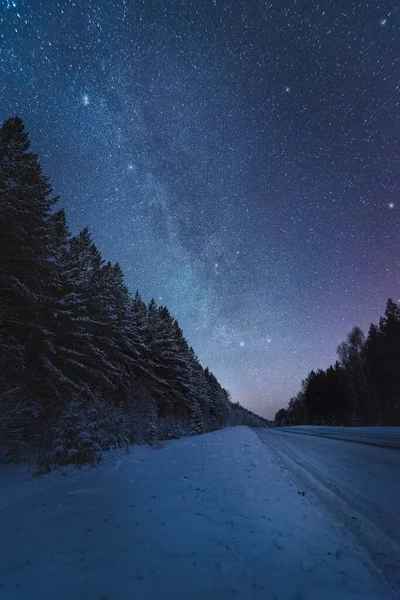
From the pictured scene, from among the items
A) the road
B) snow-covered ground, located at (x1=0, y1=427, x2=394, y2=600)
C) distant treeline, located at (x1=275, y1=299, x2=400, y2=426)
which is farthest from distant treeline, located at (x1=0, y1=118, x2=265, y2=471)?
distant treeline, located at (x1=275, y1=299, x2=400, y2=426)

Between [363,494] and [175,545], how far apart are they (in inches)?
137

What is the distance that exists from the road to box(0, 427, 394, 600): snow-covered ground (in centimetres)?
15

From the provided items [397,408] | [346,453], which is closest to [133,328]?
[346,453]

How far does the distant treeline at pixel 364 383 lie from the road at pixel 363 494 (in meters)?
25.5

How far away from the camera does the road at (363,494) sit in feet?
9.93

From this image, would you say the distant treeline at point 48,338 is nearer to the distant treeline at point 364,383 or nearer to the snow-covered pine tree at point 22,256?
the snow-covered pine tree at point 22,256

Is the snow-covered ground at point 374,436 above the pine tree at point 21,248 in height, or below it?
below

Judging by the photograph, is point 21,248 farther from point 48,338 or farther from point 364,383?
point 364,383

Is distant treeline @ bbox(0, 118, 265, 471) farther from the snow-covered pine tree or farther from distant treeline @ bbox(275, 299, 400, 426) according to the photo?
distant treeline @ bbox(275, 299, 400, 426)

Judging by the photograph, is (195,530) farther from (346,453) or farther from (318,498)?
(346,453)

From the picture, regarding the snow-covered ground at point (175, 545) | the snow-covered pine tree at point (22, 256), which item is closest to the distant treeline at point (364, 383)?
the snow-covered ground at point (175, 545)

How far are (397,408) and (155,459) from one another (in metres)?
29.6

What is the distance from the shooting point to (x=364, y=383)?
41.9m

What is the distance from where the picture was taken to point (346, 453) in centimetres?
877
